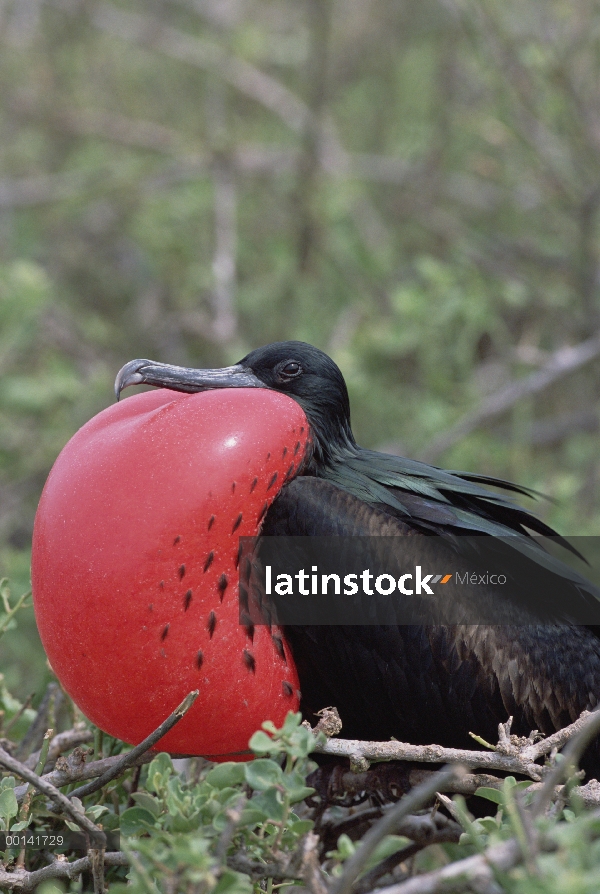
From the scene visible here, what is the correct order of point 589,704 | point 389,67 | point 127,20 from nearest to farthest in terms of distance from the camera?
point 589,704 < point 127,20 < point 389,67

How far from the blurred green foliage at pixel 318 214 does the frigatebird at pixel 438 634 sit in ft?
5.32

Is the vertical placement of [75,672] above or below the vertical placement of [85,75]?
below

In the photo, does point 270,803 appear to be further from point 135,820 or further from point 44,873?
point 44,873

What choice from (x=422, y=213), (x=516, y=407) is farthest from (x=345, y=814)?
(x=422, y=213)

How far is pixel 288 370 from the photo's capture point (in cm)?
252

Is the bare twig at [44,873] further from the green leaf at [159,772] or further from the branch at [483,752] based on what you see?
the branch at [483,752]

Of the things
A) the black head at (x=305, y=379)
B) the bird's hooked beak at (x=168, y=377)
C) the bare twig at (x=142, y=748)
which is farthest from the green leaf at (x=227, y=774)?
the black head at (x=305, y=379)

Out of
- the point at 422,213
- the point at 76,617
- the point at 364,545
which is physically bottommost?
the point at 76,617

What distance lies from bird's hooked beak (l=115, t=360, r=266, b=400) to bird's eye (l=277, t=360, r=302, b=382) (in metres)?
0.13

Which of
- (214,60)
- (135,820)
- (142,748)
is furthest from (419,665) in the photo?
(214,60)

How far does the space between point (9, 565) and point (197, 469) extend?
190cm

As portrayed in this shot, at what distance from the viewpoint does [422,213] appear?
228 inches

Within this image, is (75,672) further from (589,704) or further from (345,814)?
(589,704)

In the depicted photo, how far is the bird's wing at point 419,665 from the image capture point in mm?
2094
